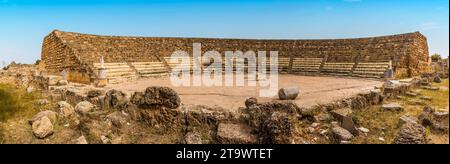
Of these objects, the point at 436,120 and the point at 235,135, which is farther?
the point at 436,120

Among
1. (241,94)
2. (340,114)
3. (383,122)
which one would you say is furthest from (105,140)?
(383,122)

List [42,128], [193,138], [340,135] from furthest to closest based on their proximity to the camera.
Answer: [42,128] < [193,138] < [340,135]

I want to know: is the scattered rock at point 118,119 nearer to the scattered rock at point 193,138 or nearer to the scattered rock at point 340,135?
the scattered rock at point 193,138

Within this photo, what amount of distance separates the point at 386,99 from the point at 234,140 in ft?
22.4

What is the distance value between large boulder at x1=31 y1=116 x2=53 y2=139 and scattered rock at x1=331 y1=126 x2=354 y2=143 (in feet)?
21.5

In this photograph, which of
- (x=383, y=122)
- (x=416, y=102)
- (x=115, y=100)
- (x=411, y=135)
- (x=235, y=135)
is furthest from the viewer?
(x=416, y=102)

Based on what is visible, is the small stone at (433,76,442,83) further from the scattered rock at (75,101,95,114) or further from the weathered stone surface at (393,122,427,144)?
the scattered rock at (75,101,95,114)

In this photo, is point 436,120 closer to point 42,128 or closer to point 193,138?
point 193,138

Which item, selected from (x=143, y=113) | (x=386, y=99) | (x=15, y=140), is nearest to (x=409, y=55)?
(x=386, y=99)

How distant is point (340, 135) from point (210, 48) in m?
22.9

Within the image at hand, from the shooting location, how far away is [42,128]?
Answer: 6527 millimetres

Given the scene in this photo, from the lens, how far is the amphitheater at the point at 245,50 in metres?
17.7

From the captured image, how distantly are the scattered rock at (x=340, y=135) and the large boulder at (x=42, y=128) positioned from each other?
656 cm
